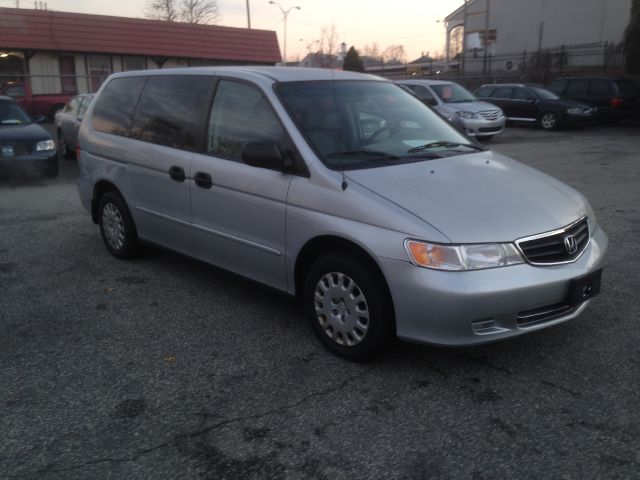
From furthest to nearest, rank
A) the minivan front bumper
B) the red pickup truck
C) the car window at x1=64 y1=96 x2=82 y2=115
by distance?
1. the red pickup truck
2. the car window at x1=64 y1=96 x2=82 y2=115
3. the minivan front bumper

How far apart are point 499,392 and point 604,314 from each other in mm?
1468

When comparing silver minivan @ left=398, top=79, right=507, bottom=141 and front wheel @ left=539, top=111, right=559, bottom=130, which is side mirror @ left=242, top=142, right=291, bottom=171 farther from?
front wheel @ left=539, top=111, right=559, bottom=130

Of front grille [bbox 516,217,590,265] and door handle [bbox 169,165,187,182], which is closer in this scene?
front grille [bbox 516,217,590,265]

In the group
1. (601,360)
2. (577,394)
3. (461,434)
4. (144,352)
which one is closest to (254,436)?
(461,434)

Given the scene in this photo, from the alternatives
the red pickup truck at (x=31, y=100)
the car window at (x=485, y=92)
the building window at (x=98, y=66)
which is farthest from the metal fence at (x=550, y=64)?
the red pickup truck at (x=31, y=100)

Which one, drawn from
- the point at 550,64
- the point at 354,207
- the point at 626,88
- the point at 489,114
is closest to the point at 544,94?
the point at 626,88

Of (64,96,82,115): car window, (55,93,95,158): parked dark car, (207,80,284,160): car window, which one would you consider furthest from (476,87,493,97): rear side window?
(207,80,284,160): car window

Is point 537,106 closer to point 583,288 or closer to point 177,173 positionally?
point 177,173

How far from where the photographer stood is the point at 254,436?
3131 mm

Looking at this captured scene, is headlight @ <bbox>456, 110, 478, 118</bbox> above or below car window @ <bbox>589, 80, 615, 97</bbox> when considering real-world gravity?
below

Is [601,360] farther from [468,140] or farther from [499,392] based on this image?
[468,140]

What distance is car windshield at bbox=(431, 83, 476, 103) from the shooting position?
17.2 metres

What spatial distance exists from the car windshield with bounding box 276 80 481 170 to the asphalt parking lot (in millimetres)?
1287

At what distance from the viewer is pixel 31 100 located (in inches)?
959
